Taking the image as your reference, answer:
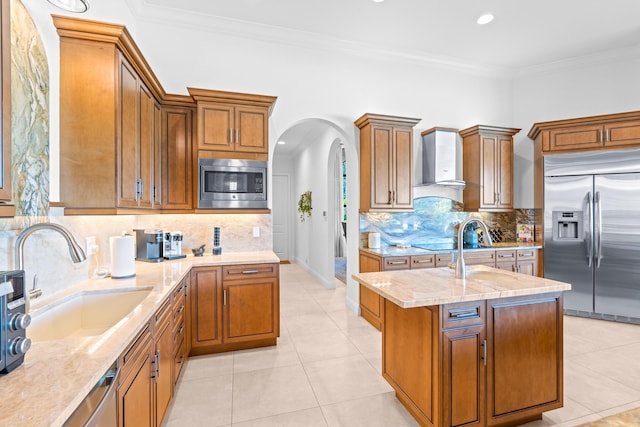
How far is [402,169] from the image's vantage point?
4.05 m

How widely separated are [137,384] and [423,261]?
10.3 feet

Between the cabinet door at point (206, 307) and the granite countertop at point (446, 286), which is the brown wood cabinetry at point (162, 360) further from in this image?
the granite countertop at point (446, 286)

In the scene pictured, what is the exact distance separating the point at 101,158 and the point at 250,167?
141 cm

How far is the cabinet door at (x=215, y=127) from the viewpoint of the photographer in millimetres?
3119

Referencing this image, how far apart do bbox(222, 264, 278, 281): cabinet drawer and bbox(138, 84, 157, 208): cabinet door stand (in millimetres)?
920

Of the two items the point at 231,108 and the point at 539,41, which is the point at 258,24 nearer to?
the point at 231,108

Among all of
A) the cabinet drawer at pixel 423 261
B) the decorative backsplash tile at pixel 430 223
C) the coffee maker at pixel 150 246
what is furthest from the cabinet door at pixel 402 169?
the coffee maker at pixel 150 246

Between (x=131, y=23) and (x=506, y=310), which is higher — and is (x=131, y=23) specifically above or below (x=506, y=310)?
above

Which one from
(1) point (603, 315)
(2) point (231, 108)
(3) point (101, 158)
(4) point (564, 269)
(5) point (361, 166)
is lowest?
(1) point (603, 315)

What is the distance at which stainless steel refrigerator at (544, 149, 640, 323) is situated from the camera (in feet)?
12.5

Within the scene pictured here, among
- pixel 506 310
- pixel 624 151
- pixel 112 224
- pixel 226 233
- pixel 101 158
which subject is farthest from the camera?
pixel 624 151

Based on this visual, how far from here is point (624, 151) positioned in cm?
383

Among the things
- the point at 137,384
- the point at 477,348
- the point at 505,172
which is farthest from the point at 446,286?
the point at 505,172

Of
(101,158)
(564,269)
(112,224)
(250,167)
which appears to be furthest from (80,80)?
(564,269)
